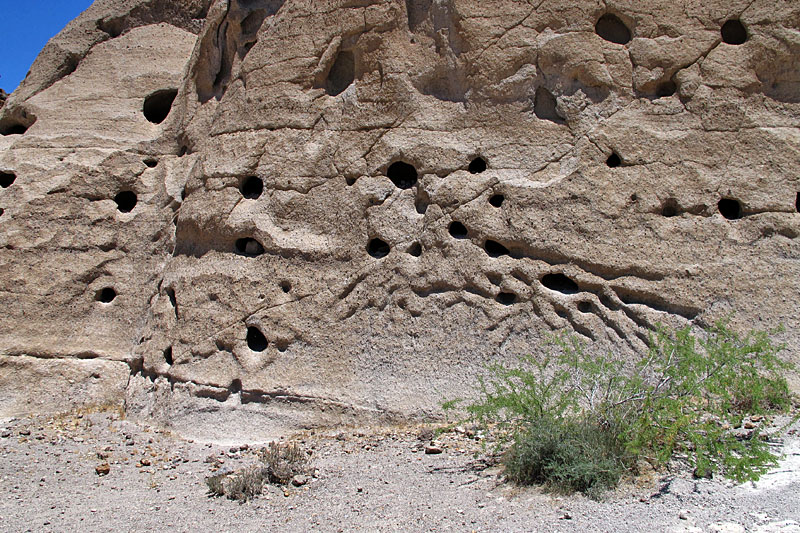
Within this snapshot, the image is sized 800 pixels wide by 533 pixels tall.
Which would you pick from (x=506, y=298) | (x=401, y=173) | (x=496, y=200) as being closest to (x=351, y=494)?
(x=506, y=298)

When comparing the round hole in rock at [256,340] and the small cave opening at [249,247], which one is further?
the small cave opening at [249,247]

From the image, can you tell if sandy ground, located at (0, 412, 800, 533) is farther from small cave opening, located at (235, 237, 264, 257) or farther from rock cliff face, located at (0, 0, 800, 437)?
small cave opening, located at (235, 237, 264, 257)

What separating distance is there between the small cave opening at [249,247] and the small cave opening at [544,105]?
2537mm

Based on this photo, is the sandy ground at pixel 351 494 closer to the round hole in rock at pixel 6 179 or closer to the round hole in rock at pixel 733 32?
the round hole in rock at pixel 6 179

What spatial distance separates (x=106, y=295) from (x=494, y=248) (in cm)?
374

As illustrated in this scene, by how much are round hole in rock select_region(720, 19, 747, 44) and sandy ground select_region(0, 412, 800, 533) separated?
128 inches

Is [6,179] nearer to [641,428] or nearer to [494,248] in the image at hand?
[494,248]

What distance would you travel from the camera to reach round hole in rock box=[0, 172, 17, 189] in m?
6.70

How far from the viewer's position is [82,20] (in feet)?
24.9

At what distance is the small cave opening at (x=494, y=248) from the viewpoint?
5219 mm

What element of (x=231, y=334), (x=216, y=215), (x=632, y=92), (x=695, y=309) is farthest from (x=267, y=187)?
(x=695, y=309)

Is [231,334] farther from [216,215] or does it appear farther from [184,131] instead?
[184,131]

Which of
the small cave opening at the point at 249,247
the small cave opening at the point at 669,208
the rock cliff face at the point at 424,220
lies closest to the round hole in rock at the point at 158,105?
the rock cliff face at the point at 424,220

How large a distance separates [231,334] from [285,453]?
146 cm
